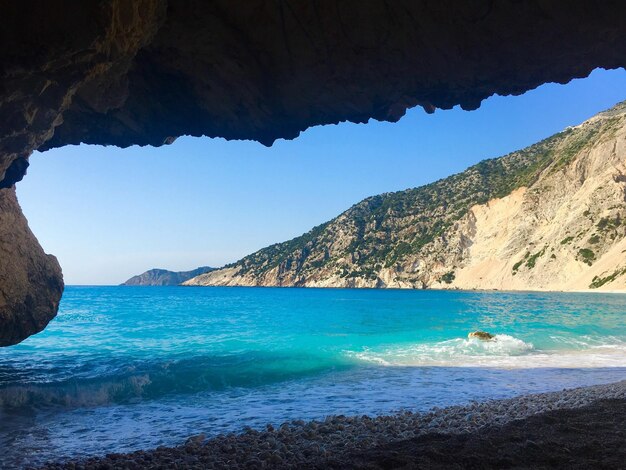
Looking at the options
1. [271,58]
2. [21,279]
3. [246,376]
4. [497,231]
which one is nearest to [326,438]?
[246,376]

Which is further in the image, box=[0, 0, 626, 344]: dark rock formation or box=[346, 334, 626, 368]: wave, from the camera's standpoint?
box=[346, 334, 626, 368]: wave

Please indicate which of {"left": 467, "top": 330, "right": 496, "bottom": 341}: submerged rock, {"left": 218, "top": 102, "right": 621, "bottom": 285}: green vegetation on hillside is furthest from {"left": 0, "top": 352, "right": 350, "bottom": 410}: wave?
{"left": 218, "top": 102, "right": 621, "bottom": 285}: green vegetation on hillside

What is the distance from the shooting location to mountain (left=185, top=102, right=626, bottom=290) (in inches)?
2502

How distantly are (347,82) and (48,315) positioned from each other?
12.2 m

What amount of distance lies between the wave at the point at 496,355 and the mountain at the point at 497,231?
151 feet

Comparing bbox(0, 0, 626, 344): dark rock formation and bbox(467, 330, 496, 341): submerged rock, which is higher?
bbox(0, 0, 626, 344): dark rock formation

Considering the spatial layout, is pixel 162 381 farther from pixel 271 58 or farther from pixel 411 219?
pixel 411 219

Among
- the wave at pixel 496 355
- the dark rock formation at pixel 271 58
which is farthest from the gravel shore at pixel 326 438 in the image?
the wave at pixel 496 355

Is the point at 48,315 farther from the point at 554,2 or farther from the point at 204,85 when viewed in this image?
the point at 554,2

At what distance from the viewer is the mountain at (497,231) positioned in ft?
209

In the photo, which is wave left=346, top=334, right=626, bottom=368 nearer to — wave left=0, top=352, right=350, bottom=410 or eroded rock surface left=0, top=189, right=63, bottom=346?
wave left=0, top=352, right=350, bottom=410

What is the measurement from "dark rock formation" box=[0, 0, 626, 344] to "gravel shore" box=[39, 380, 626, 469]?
527 centimetres

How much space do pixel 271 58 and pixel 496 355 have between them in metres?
12.5

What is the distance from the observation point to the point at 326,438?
→ 21.1 ft
